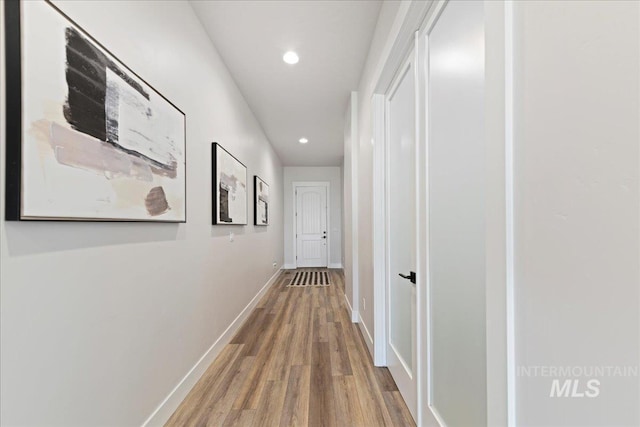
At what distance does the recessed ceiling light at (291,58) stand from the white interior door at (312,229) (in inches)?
188

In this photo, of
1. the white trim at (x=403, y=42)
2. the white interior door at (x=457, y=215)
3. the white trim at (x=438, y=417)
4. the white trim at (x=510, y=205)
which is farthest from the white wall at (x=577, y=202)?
the white trim at (x=403, y=42)

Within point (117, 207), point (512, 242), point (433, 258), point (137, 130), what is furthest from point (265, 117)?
point (512, 242)

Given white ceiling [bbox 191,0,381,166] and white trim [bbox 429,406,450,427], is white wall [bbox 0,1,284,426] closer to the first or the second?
white ceiling [bbox 191,0,381,166]

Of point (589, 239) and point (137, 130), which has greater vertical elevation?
point (137, 130)

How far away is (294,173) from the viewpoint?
24.2ft

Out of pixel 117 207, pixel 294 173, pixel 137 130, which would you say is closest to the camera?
pixel 117 207

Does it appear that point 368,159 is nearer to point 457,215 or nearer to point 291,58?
point 291,58

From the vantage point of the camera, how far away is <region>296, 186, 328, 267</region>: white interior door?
7.34m

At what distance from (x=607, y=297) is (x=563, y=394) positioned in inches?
8.7

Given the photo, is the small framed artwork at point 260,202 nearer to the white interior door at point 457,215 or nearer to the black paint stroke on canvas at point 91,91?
the black paint stroke on canvas at point 91,91

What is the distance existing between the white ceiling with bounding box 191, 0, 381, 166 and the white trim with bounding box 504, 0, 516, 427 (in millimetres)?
1679

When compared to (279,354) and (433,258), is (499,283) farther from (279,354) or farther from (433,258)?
(279,354)

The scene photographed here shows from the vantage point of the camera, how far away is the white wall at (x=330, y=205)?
731 cm

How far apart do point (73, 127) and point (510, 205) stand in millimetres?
1396
